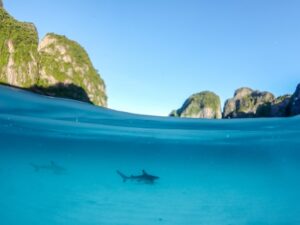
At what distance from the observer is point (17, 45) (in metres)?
35.8

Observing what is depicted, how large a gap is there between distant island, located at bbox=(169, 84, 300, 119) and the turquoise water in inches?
82.7

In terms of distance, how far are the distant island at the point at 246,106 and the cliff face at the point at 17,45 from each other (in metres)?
16.5

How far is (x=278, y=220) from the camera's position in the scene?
2211cm

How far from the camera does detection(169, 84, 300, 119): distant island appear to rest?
20.3 metres

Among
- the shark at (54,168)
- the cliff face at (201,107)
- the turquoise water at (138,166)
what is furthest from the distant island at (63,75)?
the shark at (54,168)

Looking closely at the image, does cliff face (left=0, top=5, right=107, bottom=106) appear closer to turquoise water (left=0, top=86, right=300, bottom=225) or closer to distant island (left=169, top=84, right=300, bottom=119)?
turquoise water (left=0, top=86, right=300, bottom=225)

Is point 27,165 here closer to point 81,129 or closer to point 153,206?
point 81,129

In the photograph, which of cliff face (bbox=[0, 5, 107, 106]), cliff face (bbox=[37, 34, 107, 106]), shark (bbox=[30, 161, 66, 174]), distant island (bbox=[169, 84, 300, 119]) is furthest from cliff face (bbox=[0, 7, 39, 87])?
distant island (bbox=[169, 84, 300, 119])

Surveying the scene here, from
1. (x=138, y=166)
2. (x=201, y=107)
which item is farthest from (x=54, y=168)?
(x=201, y=107)

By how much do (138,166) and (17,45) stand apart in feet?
67.9

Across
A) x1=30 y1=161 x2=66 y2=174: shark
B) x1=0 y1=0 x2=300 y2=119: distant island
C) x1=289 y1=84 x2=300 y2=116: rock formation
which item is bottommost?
x1=30 y1=161 x2=66 y2=174: shark

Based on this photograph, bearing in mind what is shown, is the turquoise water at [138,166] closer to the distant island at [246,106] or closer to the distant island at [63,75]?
the distant island at [246,106]

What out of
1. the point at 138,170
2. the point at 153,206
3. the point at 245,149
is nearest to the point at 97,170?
the point at 138,170

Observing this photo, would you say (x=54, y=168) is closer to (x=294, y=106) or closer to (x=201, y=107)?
(x=294, y=106)
